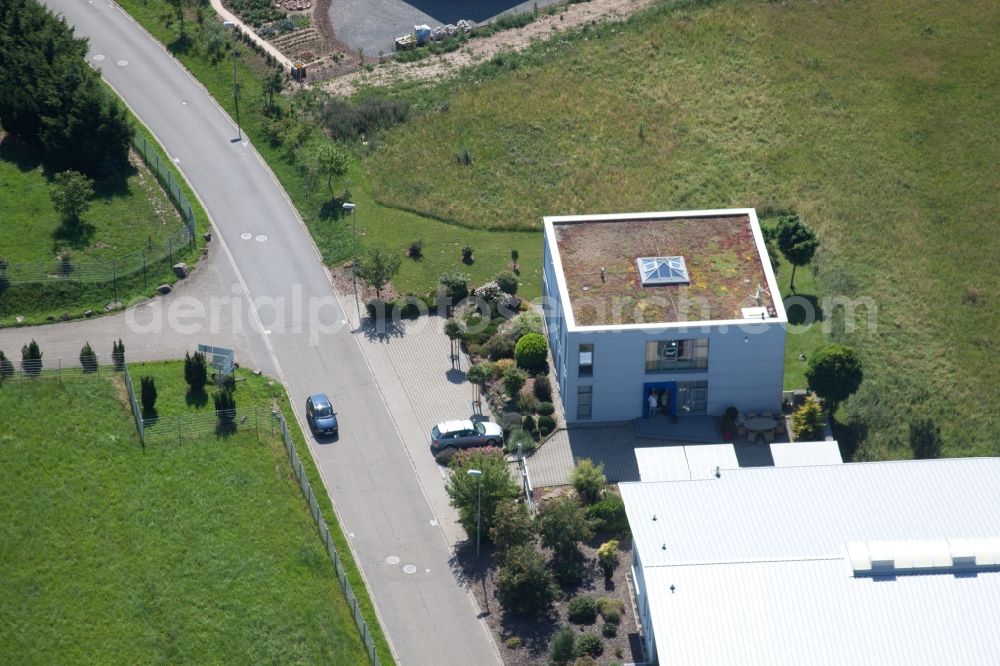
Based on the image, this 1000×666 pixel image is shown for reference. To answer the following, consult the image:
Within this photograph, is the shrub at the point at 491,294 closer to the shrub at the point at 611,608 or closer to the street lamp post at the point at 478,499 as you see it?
the street lamp post at the point at 478,499

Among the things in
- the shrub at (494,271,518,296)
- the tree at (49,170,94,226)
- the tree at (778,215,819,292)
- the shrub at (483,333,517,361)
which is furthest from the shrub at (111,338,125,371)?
the tree at (778,215,819,292)

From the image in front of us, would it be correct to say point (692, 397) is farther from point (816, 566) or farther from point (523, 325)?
point (816, 566)

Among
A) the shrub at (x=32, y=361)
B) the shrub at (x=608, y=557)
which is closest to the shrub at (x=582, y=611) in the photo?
the shrub at (x=608, y=557)

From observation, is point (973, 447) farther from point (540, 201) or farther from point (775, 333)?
point (540, 201)

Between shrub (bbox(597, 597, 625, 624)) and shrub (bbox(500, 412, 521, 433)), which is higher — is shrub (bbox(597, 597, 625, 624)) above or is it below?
below

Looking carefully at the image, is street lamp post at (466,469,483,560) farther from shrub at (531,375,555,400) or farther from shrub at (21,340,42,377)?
shrub at (21,340,42,377)

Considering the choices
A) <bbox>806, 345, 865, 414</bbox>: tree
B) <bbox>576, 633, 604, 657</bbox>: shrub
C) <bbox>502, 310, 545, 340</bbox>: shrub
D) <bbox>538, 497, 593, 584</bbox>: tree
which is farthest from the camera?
<bbox>502, 310, 545, 340</bbox>: shrub
